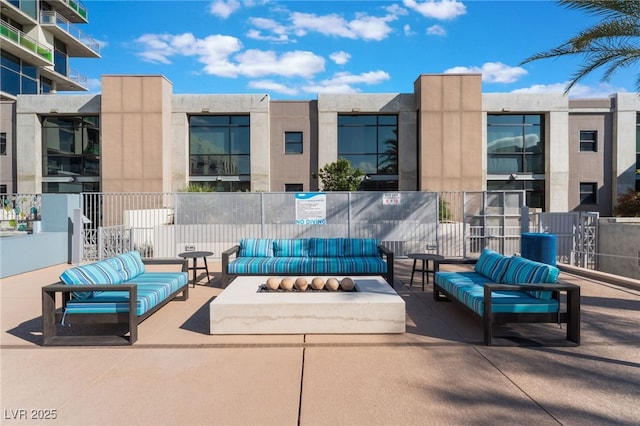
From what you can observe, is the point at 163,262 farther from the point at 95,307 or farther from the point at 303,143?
the point at 303,143

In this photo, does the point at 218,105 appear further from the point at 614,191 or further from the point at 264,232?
the point at 614,191

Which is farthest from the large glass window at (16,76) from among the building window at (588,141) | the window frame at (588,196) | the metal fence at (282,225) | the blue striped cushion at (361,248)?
the window frame at (588,196)

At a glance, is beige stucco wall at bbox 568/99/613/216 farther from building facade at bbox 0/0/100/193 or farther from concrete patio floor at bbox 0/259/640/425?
building facade at bbox 0/0/100/193

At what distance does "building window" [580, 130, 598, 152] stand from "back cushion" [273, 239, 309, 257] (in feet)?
70.5

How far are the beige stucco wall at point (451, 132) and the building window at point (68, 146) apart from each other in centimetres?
1974

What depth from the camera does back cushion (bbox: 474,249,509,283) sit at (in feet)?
19.2

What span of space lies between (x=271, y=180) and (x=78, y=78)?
3073cm

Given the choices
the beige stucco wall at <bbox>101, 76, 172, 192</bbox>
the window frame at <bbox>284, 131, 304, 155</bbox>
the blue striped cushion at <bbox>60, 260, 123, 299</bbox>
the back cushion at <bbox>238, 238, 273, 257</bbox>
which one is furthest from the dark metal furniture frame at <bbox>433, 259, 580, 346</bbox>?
the beige stucco wall at <bbox>101, 76, 172, 192</bbox>

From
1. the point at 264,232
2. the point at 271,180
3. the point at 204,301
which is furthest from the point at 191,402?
the point at 271,180

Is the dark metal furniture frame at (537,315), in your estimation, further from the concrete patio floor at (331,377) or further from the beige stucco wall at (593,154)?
the beige stucco wall at (593,154)

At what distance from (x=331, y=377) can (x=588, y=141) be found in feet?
81.6

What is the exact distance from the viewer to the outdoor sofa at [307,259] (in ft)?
24.8

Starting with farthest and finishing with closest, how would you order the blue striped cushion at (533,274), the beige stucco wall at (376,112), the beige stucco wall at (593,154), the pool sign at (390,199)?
the beige stucco wall at (593,154) → the beige stucco wall at (376,112) → the pool sign at (390,199) → the blue striped cushion at (533,274)

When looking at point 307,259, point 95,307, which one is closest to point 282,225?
point 307,259
